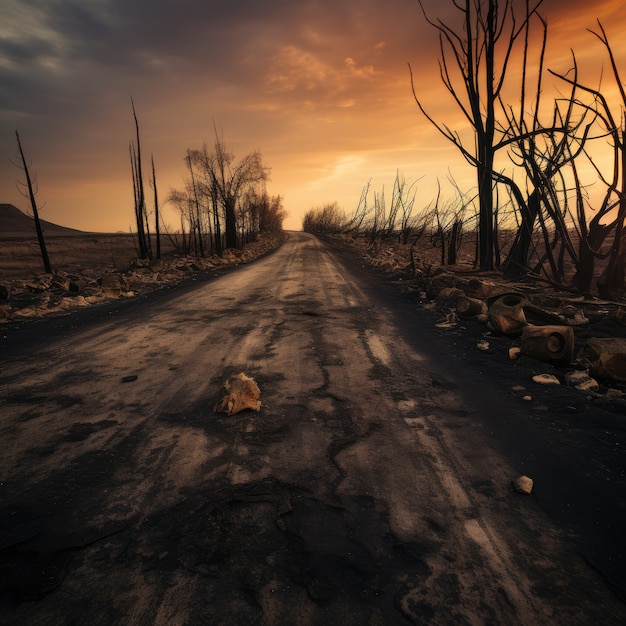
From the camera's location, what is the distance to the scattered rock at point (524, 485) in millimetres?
2269

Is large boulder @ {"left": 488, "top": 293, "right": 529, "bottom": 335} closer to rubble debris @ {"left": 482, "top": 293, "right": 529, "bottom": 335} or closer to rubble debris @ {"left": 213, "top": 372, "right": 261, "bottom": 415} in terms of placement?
rubble debris @ {"left": 482, "top": 293, "right": 529, "bottom": 335}

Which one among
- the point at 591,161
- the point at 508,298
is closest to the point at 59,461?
the point at 508,298

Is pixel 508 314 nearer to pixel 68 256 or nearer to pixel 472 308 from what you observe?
pixel 472 308

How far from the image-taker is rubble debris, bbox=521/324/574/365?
409 centimetres

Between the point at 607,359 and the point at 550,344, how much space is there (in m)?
0.58

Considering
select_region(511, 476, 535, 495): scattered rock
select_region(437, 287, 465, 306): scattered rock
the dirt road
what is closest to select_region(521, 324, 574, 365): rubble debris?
the dirt road

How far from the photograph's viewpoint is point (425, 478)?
238 cm

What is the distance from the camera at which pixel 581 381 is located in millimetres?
3705

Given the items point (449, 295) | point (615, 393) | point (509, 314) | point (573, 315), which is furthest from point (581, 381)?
point (449, 295)

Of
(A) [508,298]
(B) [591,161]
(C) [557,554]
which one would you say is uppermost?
(B) [591,161]

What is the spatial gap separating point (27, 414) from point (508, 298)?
564 centimetres

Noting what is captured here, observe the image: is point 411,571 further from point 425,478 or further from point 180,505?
point 180,505

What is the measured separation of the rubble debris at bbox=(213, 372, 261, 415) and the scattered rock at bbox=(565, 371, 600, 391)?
10.2 ft

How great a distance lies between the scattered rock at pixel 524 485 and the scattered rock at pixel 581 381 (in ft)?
6.13
